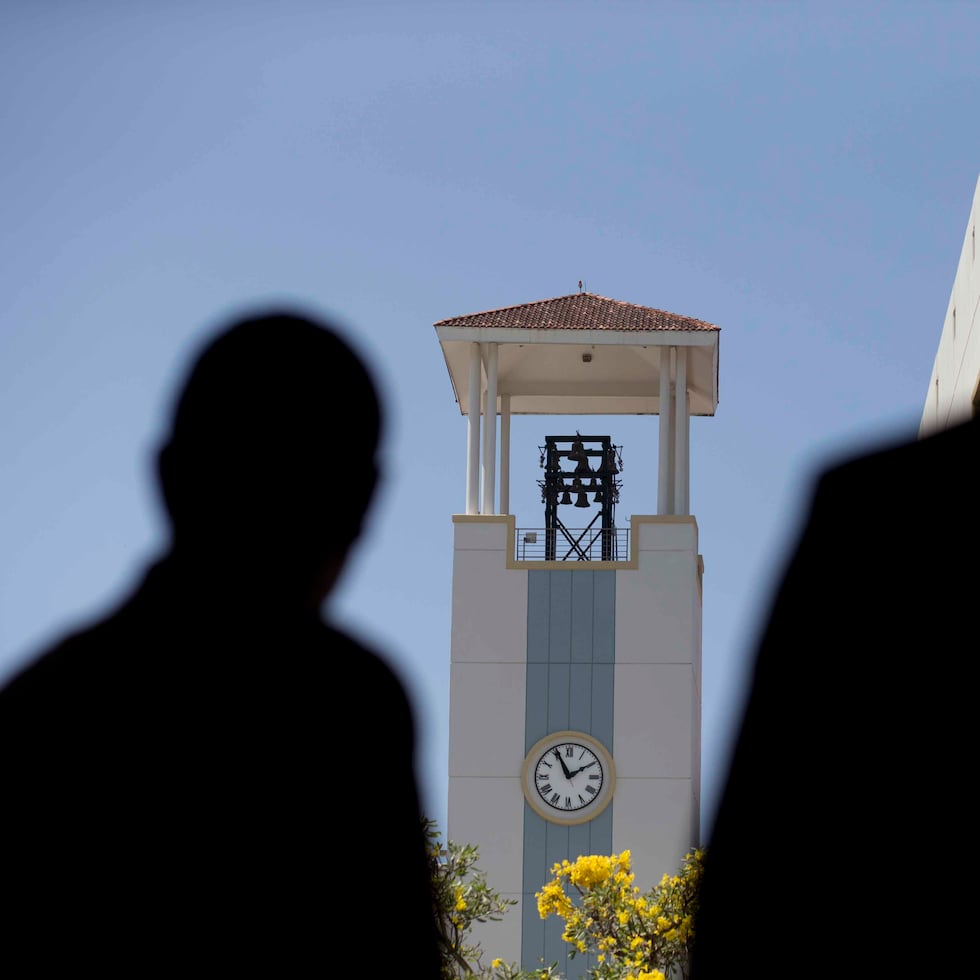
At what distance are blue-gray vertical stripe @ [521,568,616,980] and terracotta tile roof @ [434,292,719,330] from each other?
13.2 feet

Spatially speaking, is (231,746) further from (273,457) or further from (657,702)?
(657,702)

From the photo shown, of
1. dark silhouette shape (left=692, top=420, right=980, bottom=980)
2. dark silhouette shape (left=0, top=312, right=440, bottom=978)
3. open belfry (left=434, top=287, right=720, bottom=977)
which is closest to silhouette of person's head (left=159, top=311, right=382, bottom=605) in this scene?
dark silhouette shape (left=0, top=312, right=440, bottom=978)

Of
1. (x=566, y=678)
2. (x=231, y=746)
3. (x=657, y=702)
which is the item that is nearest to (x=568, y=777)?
(x=566, y=678)

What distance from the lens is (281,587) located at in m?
2.17

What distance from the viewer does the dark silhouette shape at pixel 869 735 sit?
46.8 inches

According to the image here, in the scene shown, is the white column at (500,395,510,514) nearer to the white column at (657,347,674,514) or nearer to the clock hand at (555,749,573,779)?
the white column at (657,347,674,514)

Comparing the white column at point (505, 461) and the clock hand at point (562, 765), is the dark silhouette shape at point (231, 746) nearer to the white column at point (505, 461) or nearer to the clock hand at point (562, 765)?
the clock hand at point (562, 765)

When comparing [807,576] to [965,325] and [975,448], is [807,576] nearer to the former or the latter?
[975,448]

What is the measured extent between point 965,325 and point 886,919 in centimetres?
1184

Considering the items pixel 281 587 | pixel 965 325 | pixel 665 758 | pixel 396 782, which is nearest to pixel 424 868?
pixel 396 782

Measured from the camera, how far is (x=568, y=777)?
2923cm

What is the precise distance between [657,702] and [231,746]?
27720mm

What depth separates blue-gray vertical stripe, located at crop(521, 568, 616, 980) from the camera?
28688mm

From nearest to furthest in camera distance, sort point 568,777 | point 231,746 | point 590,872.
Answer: point 231,746
point 590,872
point 568,777
